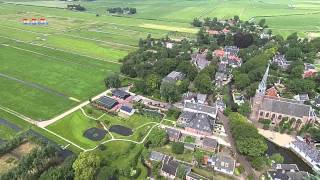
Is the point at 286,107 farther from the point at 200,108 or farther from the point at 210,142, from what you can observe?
the point at 210,142

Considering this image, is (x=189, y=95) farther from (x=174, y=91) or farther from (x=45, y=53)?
(x=45, y=53)

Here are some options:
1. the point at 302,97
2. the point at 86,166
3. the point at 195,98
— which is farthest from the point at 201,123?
the point at 302,97

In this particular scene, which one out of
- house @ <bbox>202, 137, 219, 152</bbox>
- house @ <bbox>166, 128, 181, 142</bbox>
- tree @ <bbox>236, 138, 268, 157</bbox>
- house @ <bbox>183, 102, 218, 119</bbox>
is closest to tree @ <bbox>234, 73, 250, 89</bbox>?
house @ <bbox>183, 102, 218, 119</bbox>

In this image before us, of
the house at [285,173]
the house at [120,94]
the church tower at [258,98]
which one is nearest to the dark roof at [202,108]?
the church tower at [258,98]

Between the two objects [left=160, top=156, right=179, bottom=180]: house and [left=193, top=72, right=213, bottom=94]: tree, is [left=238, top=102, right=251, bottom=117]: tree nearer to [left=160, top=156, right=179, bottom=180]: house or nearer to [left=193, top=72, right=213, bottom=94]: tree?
[left=193, top=72, right=213, bottom=94]: tree

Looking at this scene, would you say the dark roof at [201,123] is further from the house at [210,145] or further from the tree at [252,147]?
the tree at [252,147]

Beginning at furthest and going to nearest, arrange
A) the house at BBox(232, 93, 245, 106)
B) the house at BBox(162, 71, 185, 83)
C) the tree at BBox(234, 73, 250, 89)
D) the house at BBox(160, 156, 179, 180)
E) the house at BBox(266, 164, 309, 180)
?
the house at BBox(162, 71, 185, 83)
the tree at BBox(234, 73, 250, 89)
the house at BBox(232, 93, 245, 106)
the house at BBox(160, 156, 179, 180)
the house at BBox(266, 164, 309, 180)

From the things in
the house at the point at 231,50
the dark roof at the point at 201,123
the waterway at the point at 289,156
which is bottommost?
the waterway at the point at 289,156
